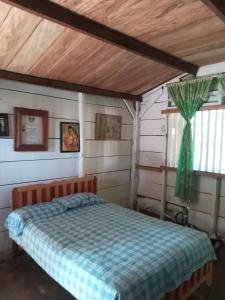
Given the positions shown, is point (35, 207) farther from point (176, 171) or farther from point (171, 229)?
point (176, 171)

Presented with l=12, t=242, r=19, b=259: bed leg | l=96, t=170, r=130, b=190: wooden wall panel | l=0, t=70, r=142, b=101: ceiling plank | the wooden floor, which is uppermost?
l=0, t=70, r=142, b=101: ceiling plank

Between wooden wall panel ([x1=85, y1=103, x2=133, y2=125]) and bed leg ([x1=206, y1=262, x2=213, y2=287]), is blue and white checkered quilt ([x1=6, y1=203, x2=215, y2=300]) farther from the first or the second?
wooden wall panel ([x1=85, y1=103, x2=133, y2=125])

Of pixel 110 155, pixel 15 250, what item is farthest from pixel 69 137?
pixel 15 250

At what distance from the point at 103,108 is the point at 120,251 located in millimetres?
2299

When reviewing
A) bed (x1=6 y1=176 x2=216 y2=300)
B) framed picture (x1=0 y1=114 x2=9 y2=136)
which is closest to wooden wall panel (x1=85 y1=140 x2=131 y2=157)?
bed (x1=6 y1=176 x2=216 y2=300)

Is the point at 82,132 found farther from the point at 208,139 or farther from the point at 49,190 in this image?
the point at 208,139

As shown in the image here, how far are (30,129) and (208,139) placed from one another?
2305mm

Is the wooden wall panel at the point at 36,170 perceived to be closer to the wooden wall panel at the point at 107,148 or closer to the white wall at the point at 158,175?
the wooden wall panel at the point at 107,148

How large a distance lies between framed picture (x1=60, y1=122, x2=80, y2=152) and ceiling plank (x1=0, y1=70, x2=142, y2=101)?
1.58ft

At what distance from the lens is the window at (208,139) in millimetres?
3105

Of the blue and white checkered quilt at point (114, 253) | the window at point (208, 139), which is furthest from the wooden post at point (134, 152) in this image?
the blue and white checkered quilt at point (114, 253)

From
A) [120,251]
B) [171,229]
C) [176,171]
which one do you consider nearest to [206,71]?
[176,171]

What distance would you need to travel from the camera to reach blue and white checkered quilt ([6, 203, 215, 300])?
157 centimetres

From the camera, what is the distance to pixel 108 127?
3.73 metres
